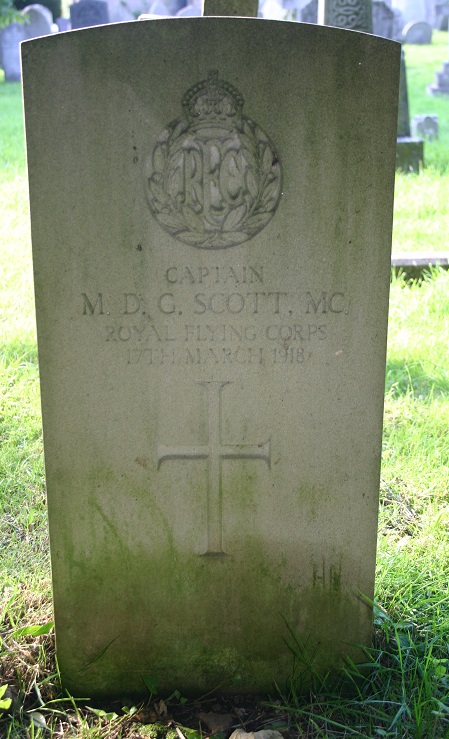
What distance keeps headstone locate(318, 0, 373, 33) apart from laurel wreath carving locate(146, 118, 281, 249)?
6636 millimetres

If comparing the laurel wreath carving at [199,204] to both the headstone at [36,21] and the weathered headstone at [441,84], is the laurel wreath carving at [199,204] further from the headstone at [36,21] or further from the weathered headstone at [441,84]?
the headstone at [36,21]

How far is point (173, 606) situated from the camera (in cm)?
214

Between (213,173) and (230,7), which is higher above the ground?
(230,7)

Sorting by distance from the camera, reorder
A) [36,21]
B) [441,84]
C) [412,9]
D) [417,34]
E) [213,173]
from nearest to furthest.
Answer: [213,173]
[441,84]
[36,21]
[417,34]
[412,9]

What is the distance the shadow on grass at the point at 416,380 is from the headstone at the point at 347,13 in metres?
5.04

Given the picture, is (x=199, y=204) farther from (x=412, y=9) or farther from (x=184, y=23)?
(x=412, y=9)

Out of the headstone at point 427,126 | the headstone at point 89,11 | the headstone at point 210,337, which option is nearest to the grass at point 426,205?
the headstone at point 427,126

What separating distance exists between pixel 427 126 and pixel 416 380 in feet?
27.4

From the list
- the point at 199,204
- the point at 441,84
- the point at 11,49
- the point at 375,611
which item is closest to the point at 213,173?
the point at 199,204

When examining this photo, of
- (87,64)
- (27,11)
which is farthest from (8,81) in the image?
(87,64)

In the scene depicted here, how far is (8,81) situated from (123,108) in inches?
695

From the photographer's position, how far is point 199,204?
1.87m

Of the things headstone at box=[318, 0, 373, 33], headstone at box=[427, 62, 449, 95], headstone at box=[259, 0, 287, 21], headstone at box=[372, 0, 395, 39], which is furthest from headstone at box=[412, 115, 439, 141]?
headstone at box=[427, 62, 449, 95]

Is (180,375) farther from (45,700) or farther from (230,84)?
(45,700)
